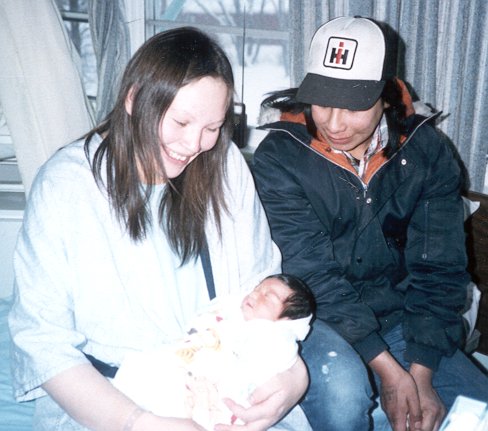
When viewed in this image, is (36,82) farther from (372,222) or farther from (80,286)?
(372,222)

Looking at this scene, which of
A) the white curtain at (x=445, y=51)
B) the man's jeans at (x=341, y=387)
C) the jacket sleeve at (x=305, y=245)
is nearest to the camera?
the man's jeans at (x=341, y=387)

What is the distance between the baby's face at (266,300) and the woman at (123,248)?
0.49 feet

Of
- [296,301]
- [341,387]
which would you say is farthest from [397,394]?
[296,301]

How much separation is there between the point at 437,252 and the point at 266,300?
26.8 inches

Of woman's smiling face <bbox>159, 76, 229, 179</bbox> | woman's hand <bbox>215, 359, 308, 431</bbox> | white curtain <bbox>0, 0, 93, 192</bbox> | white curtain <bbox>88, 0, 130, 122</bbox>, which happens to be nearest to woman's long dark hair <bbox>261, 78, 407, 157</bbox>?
woman's smiling face <bbox>159, 76, 229, 179</bbox>

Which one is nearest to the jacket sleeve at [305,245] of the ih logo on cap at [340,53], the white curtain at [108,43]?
the ih logo on cap at [340,53]

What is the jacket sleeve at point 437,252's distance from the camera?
5.66ft

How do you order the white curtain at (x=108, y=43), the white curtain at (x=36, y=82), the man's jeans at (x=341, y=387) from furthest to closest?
the white curtain at (x=108, y=43) < the white curtain at (x=36, y=82) < the man's jeans at (x=341, y=387)

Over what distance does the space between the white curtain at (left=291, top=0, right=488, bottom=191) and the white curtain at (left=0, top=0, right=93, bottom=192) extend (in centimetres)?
109

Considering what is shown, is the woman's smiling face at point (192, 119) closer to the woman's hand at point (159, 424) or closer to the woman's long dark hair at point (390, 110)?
the woman's long dark hair at point (390, 110)

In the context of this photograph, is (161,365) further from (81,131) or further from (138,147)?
(81,131)

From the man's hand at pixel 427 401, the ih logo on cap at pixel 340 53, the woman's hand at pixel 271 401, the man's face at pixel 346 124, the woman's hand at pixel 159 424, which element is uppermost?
the ih logo on cap at pixel 340 53

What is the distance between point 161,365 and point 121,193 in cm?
43

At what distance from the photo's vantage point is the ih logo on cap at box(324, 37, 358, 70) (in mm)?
1557
